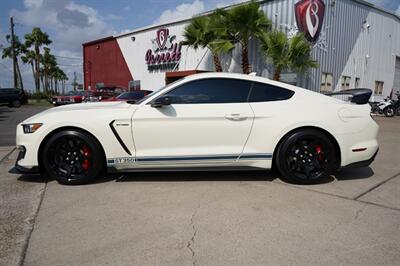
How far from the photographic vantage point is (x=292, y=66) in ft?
46.8

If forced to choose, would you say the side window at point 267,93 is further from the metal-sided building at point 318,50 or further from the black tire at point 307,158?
the metal-sided building at point 318,50

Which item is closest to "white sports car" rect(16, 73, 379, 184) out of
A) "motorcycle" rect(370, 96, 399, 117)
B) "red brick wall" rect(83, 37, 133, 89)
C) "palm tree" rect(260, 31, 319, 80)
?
"palm tree" rect(260, 31, 319, 80)

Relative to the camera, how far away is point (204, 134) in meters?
4.35

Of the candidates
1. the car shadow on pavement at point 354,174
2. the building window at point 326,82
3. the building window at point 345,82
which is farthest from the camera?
the building window at point 345,82

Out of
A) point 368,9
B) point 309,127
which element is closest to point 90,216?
point 309,127

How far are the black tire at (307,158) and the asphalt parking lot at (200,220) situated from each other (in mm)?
155

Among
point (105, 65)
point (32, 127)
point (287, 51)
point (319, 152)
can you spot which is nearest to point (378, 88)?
point (287, 51)

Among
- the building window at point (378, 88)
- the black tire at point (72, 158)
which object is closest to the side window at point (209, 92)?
the black tire at point (72, 158)

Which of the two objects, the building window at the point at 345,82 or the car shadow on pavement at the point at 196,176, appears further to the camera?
the building window at the point at 345,82

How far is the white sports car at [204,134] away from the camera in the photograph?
171 inches

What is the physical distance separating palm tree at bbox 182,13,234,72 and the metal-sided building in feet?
5.83

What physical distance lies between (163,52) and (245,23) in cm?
823

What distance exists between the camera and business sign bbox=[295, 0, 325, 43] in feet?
49.9

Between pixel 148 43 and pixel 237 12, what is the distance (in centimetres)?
1015
